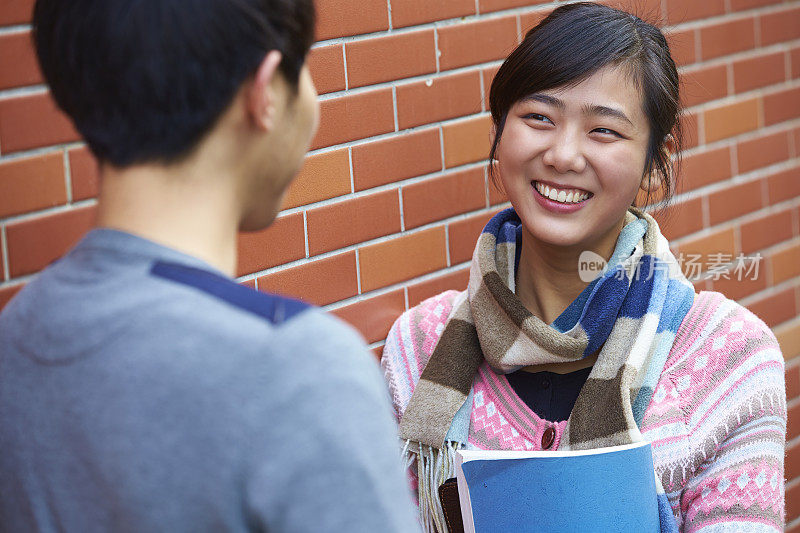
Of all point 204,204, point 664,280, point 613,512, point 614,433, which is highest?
point 204,204

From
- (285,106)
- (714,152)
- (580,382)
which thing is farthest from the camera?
(714,152)

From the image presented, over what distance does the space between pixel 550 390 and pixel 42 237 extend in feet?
3.72

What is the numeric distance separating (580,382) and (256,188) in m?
1.27

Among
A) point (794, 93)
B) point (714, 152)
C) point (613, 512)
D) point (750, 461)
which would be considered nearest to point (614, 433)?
point (613, 512)

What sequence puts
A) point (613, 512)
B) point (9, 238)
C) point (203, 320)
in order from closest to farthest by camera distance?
point (203, 320), point (9, 238), point (613, 512)

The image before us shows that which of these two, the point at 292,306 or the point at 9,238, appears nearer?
the point at 292,306

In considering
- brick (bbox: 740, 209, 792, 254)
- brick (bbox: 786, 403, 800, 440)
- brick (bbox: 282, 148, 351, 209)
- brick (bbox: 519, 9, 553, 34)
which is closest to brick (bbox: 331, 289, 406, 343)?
brick (bbox: 282, 148, 351, 209)

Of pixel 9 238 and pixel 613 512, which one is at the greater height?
pixel 9 238

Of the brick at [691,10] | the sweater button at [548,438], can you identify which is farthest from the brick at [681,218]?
the sweater button at [548,438]

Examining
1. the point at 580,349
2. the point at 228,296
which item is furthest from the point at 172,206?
the point at 580,349

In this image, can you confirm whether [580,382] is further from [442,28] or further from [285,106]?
[285,106]

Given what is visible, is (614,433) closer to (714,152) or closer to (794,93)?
(714,152)

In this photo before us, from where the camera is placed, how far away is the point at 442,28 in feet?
7.83

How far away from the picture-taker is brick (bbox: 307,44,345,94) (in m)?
2.08
